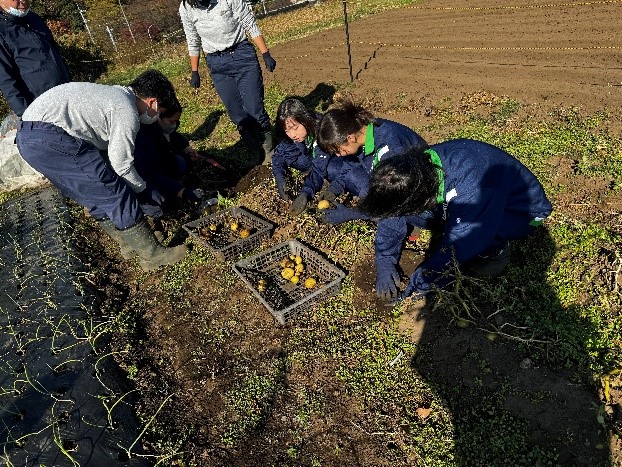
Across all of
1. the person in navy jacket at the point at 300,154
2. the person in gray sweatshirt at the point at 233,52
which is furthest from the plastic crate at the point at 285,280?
the person in gray sweatshirt at the point at 233,52

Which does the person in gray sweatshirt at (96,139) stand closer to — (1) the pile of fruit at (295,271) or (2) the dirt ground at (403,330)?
(2) the dirt ground at (403,330)

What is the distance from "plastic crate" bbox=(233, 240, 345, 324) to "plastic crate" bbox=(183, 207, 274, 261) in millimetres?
305

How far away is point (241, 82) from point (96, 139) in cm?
203

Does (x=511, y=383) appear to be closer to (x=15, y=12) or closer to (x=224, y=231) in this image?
(x=224, y=231)

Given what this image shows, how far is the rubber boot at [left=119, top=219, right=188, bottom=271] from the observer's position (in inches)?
149

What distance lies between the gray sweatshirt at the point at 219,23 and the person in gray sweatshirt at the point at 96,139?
4.85ft

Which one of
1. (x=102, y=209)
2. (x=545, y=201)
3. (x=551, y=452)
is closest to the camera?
(x=551, y=452)

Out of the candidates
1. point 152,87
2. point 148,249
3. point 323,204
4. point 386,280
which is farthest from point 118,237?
point 386,280

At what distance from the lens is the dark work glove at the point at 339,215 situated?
389cm

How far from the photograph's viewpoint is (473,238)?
2.63 m

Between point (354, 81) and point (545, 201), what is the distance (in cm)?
510

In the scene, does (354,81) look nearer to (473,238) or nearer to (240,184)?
(240,184)

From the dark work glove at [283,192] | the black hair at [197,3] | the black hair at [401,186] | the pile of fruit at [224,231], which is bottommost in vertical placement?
the pile of fruit at [224,231]

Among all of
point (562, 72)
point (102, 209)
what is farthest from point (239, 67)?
point (562, 72)
